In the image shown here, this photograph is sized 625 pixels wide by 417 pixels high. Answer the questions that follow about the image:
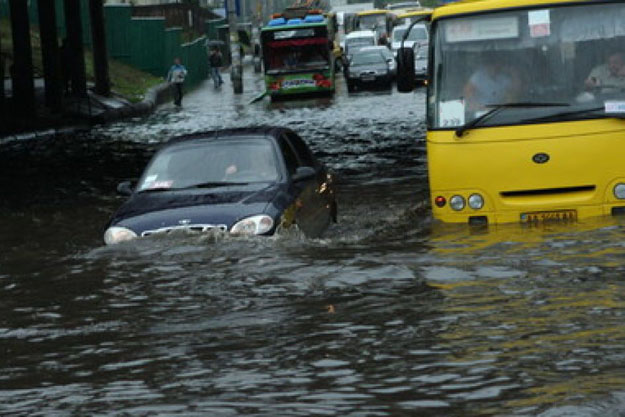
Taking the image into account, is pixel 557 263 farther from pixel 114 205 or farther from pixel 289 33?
pixel 289 33

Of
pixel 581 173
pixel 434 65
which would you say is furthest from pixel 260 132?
pixel 581 173

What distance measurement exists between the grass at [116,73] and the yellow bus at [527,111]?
39.1 metres

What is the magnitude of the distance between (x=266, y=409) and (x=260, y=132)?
25.9 ft

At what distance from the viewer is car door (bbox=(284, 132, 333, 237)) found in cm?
1455

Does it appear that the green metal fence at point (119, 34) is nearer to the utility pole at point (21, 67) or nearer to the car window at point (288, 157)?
the utility pole at point (21, 67)

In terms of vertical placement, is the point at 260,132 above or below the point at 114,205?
above

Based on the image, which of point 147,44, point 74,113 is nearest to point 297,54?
point 74,113

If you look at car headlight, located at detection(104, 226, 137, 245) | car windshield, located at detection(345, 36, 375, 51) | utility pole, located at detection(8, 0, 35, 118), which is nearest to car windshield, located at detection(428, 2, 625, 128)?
car headlight, located at detection(104, 226, 137, 245)

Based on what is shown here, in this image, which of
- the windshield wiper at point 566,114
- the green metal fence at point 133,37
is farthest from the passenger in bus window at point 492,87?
the green metal fence at point 133,37

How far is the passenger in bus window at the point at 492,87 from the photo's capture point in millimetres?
13891

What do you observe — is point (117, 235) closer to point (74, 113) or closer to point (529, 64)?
point (529, 64)

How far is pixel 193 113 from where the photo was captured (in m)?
48.3

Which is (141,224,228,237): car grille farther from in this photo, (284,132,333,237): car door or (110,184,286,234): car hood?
(284,132,333,237): car door

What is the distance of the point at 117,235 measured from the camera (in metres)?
13.7
